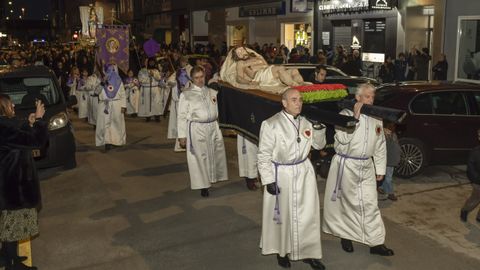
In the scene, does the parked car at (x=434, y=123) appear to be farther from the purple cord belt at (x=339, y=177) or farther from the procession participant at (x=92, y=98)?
the procession participant at (x=92, y=98)

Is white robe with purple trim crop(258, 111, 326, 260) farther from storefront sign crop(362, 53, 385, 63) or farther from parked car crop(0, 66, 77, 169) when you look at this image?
storefront sign crop(362, 53, 385, 63)

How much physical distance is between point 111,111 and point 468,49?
11.2 m

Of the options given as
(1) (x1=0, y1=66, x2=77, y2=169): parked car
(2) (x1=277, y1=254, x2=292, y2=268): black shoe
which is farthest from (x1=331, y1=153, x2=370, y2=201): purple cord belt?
(1) (x1=0, y1=66, x2=77, y2=169): parked car

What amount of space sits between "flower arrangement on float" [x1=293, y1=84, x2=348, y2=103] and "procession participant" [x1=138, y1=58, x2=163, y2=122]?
1051 centimetres

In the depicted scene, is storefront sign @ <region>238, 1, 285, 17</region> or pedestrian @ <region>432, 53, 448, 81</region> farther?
storefront sign @ <region>238, 1, 285, 17</region>

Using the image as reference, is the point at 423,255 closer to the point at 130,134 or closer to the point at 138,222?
the point at 138,222

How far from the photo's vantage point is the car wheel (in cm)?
934

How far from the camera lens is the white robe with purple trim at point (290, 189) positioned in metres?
5.66

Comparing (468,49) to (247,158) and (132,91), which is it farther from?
(247,158)

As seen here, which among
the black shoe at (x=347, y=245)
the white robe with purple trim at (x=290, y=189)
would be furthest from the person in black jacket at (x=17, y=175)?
the black shoe at (x=347, y=245)

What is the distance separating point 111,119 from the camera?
495 inches

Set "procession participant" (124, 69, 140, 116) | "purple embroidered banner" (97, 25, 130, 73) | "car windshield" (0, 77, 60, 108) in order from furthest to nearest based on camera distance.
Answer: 1. "procession participant" (124, 69, 140, 116)
2. "purple embroidered banner" (97, 25, 130, 73)
3. "car windshield" (0, 77, 60, 108)

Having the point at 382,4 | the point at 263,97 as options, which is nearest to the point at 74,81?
the point at 382,4

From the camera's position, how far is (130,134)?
14.7 meters
